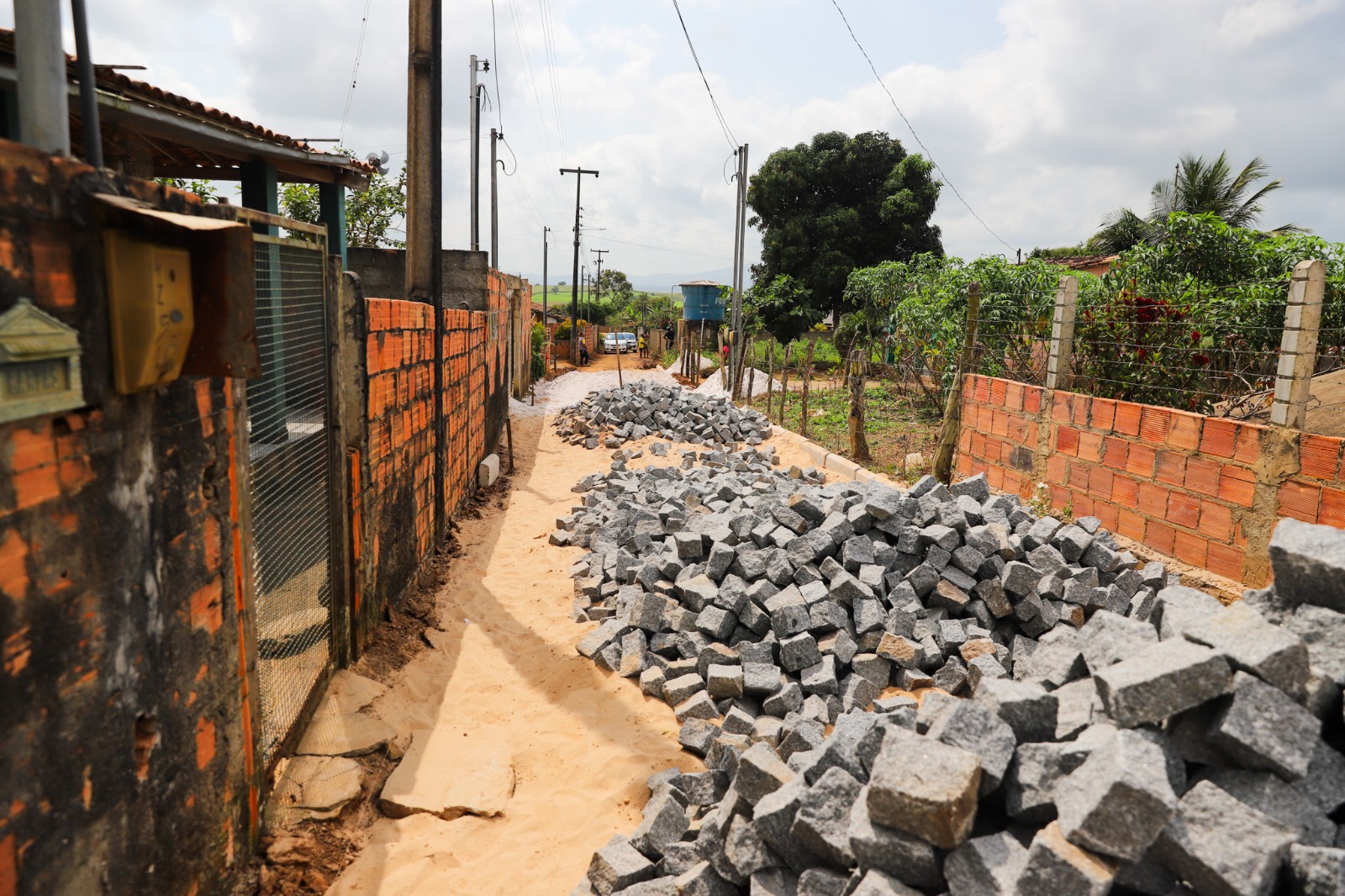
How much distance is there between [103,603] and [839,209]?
2682 cm

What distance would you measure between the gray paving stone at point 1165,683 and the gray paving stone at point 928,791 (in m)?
0.47

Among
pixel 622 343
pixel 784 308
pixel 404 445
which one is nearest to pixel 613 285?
pixel 622 343

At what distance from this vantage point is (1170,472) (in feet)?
18.7

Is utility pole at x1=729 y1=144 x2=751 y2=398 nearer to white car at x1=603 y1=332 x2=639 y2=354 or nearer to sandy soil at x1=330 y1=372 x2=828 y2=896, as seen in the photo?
sandy soil at x1=330 y1=372 x2=828 y2=896

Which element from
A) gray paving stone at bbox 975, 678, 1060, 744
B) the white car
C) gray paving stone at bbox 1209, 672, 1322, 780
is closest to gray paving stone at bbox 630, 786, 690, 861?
gray paving stone at bbox 975, 678, 1060, 744

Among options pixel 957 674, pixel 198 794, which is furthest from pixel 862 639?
pixel 198 794

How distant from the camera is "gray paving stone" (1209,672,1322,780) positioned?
86.0 inches

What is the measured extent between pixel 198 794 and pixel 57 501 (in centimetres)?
120

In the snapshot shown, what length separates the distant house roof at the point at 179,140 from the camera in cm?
600

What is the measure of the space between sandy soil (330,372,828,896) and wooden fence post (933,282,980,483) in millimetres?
4126

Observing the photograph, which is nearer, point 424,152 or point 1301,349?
point 1301,349

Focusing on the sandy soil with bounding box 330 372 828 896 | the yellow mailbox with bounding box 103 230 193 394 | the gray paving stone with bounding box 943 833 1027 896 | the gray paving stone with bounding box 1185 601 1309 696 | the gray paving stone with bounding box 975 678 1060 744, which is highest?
the yellow mailbox with bounding box 103 230 193 394

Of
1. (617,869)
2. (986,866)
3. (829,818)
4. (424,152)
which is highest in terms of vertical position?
(424,152)

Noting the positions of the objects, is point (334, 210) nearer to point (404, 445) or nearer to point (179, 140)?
point (179, 140)
